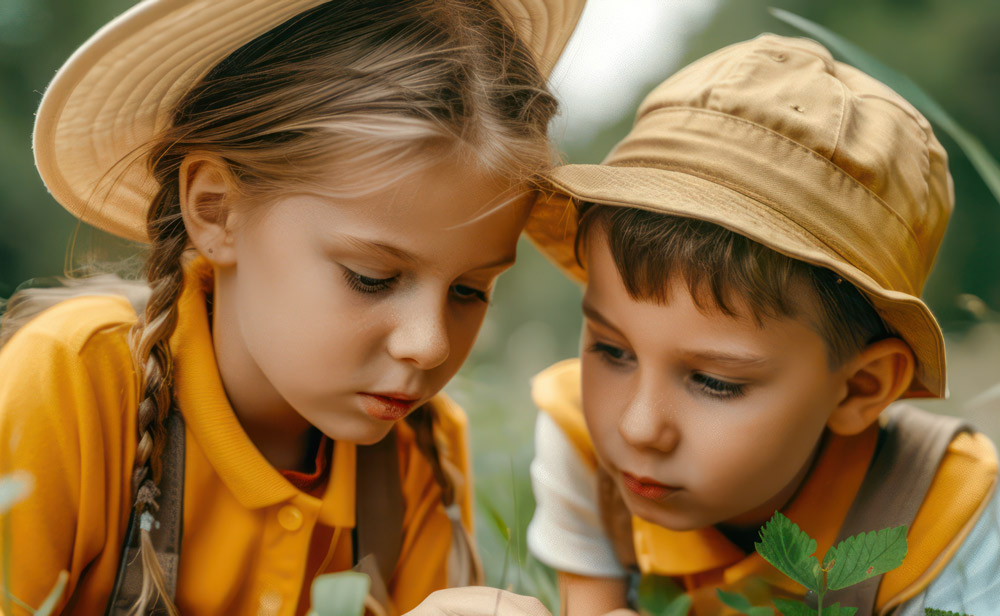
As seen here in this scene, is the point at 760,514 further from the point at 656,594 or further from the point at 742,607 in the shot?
the point at 742,607

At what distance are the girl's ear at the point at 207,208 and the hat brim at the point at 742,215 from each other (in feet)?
1.58

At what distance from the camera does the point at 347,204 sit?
3.66ft

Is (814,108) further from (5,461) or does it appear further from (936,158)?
(5,461)

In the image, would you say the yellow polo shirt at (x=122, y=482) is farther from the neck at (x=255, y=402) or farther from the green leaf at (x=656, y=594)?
the green leaf at (x=656, y=594)

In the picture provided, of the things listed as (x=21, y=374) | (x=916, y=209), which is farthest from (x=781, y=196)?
(x=21, y=374)

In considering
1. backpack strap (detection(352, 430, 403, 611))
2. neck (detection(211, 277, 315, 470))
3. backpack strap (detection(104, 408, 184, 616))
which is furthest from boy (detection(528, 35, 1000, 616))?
backpack strap (detection(104, 408, 184, 616))

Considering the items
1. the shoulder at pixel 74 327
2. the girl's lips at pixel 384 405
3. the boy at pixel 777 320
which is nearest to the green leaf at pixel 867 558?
the boy at pixel 777 320

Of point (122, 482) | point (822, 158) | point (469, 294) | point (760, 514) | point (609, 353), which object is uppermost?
point (822, 158)

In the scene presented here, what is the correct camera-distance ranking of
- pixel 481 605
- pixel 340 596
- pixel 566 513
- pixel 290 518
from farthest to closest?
pixel 566 513 < pixel 290 518 < pixel 481 605 < pixel 340 596

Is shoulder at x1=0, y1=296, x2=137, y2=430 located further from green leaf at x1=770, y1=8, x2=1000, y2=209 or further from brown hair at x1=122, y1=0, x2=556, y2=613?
green leaf at x1=770, y1=8, x2=1000, y2=209

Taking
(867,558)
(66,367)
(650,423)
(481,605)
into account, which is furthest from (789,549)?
(66,367)

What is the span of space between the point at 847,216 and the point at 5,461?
1.19m

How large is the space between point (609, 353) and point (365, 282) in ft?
1.40

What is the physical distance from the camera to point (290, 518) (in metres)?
1.30
